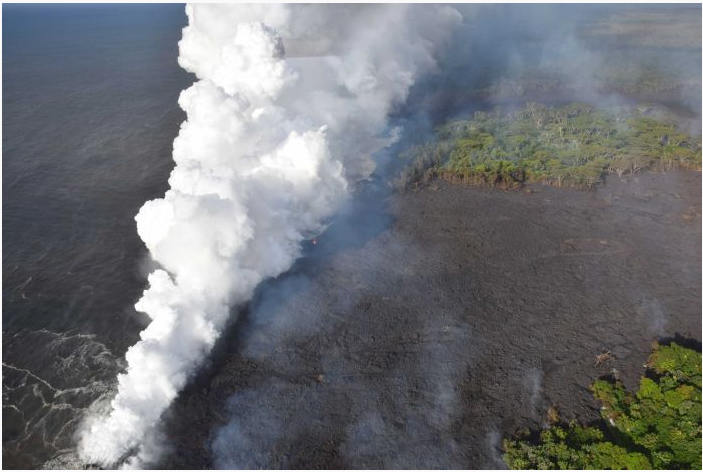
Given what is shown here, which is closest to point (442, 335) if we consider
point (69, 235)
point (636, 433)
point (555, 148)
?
point (636, 433)

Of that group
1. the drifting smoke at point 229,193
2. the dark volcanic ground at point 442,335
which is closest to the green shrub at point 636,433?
the dark volcanic ground at point 442,335

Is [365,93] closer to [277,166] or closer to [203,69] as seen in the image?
[203,69]

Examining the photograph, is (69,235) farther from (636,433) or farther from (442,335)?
(636,433)

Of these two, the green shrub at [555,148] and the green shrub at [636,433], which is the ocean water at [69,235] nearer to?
the green shrub at [636,433]

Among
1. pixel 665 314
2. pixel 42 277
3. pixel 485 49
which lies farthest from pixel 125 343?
pixel 485 49

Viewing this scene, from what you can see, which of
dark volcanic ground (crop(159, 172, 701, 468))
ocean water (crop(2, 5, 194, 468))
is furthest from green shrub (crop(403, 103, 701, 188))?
ocean water (crop(2, 5, 194, 468))
